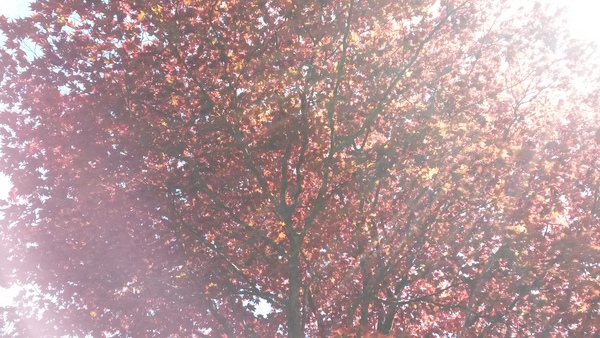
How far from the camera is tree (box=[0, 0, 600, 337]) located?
26.9 ft

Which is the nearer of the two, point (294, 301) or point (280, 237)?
point (294, 301)

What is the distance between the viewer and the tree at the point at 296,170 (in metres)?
8.20

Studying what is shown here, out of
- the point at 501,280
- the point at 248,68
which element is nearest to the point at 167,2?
the point at 248,68

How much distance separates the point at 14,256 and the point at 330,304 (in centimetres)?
728

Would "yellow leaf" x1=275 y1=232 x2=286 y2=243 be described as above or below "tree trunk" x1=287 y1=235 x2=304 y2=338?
above

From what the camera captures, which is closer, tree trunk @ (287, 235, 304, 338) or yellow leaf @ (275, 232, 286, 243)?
tree trunk @ (287, 235, 304, 338)

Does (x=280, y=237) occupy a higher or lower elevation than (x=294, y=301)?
higher

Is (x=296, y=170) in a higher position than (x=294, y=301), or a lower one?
higher

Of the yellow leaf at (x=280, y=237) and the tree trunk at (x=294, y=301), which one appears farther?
the yellow leaf at (x=280, y=237)

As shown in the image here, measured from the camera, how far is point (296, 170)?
8578 millimetres

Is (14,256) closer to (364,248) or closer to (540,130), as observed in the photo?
(364,248)

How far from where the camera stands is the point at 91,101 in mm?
8094

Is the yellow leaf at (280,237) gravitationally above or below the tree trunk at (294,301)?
above

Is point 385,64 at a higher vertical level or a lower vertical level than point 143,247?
higher
